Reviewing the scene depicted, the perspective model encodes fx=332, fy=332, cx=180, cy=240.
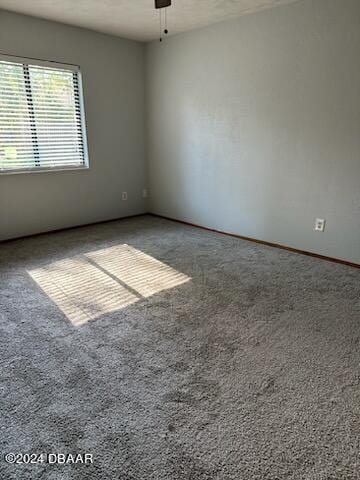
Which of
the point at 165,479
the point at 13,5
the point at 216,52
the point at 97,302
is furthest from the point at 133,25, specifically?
the point at 165,479

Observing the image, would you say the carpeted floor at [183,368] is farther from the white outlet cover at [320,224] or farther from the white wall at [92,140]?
the white wall at [92,140]

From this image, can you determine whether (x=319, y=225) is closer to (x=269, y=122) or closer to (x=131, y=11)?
(x=269, y=122)

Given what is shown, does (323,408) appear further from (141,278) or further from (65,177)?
(65,177)

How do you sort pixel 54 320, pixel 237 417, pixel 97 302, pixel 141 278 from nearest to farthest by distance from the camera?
pixel 237 417 < pixel 54 320 < pixel 97 302 < pixel 141 278

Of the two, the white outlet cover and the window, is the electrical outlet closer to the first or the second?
the white outlet cover

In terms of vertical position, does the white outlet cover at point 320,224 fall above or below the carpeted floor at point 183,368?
above

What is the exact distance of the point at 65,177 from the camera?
4.34 m

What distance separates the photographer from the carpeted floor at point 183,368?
4.46 ft

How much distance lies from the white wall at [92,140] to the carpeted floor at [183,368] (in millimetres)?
1052

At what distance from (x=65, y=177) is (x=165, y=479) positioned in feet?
12.5

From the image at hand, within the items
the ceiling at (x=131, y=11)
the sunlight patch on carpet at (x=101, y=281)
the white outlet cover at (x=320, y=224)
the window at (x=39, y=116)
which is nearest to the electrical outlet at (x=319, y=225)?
the white outlet cover at (x=320, y=224)

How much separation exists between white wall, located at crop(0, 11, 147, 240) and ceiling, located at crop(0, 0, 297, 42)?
223 millimetres

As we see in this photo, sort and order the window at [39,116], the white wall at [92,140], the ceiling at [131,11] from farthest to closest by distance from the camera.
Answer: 1. the white wall at [92,140]
2. the window at [39,116]
3. the ceiling at [131,11]

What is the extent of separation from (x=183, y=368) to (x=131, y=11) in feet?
11.5
